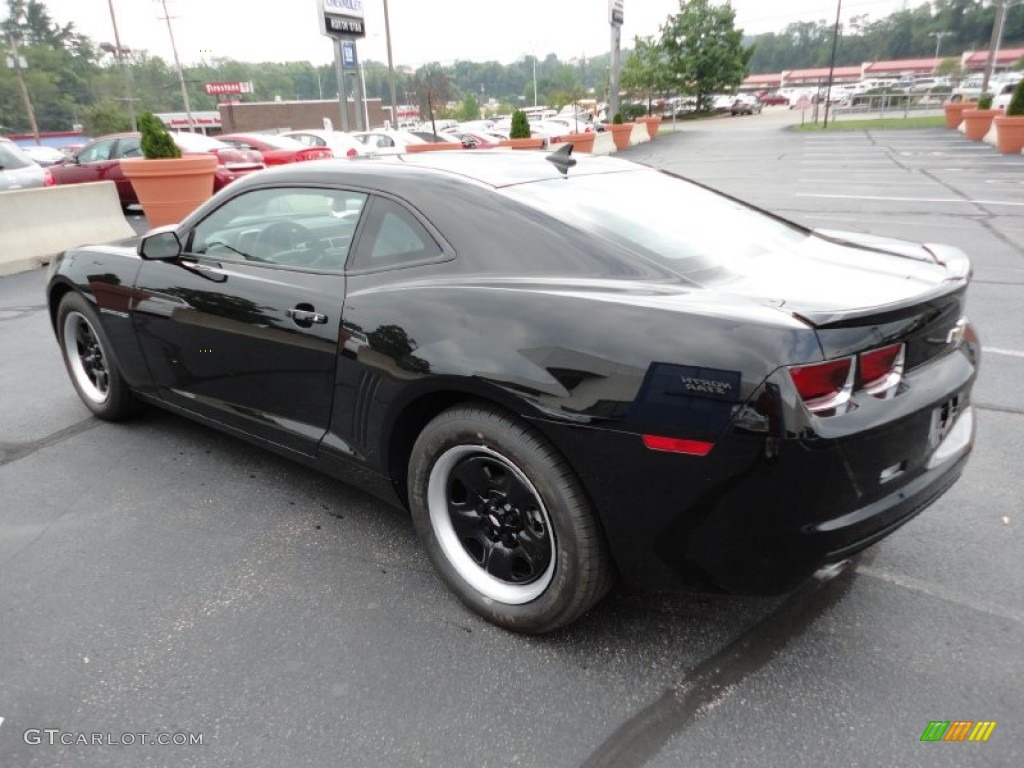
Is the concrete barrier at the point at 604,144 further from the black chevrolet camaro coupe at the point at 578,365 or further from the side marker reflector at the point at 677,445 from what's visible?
the side marker reflector at the point at 677,445

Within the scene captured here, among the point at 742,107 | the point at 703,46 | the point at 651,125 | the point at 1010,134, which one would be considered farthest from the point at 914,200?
the point at 742,107

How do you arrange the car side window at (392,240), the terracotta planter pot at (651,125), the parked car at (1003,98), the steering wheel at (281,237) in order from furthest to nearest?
the terracotta planter pot at (651,125), the parked car at (1003,98), the steering wheel at (281,237), the car side window at (392,240)

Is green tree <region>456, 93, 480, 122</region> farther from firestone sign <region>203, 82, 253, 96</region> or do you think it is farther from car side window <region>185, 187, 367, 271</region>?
car side window <region>185, 187, 367, 271</region>

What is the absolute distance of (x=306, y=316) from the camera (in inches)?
107

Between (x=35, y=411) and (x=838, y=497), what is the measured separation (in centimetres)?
456

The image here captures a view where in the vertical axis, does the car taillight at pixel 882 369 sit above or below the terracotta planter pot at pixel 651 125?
above

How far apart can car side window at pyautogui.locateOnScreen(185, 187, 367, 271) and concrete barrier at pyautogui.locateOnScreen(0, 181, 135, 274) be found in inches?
269

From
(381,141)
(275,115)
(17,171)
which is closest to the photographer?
(17,171)

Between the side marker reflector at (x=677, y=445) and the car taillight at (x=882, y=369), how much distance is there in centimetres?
45

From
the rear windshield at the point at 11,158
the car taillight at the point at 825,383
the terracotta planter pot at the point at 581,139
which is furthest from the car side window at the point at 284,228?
the terracotta planter pot at the point at 581,139

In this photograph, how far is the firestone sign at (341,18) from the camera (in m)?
16.9

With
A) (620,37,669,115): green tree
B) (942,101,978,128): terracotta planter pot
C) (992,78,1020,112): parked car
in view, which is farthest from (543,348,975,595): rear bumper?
(620,37,669,115): green tree

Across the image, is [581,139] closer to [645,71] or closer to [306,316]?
[306,316]

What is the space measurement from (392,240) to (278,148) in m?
14.4
